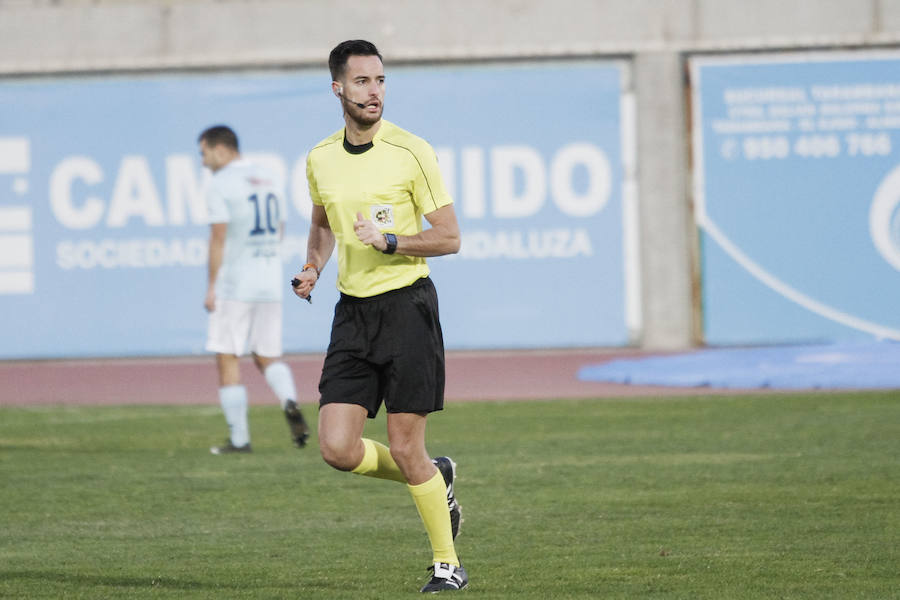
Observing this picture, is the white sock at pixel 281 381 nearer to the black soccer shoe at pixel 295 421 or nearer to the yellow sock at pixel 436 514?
the black soccer shoe at pixel 295 421

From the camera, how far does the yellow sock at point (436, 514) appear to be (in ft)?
20.9

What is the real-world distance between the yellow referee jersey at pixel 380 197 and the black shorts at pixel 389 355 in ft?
Answer: 0.25

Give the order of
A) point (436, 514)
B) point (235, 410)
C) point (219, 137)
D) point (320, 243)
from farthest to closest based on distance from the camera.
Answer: point (219, 137), point (235, 410), point (320, 243), point (436, 514)

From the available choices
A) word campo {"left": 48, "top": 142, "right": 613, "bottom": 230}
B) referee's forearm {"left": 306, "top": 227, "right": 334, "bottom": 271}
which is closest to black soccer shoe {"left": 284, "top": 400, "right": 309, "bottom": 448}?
referee's forearm {"left": 306, "top": 227, "right": 334, "bottom": 271}

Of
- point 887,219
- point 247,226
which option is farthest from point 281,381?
point 887,219

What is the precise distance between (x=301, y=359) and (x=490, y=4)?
198 inches

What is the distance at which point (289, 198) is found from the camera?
66.3ft

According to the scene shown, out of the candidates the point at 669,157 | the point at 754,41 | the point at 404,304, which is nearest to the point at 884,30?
the point at 754,41

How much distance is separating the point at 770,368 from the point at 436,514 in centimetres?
1075

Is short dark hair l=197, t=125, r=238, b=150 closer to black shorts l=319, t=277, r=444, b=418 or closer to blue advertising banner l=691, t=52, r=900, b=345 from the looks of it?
black shorts l=319, t=277, r=444, b=418

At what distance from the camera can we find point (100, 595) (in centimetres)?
629

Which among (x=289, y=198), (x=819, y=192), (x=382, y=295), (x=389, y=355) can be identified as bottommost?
(x=389, y=355)

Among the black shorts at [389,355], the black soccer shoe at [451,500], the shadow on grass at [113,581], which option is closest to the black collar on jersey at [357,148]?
the black shorts at [389,355]

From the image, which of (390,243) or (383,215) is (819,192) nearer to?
(383,215)
